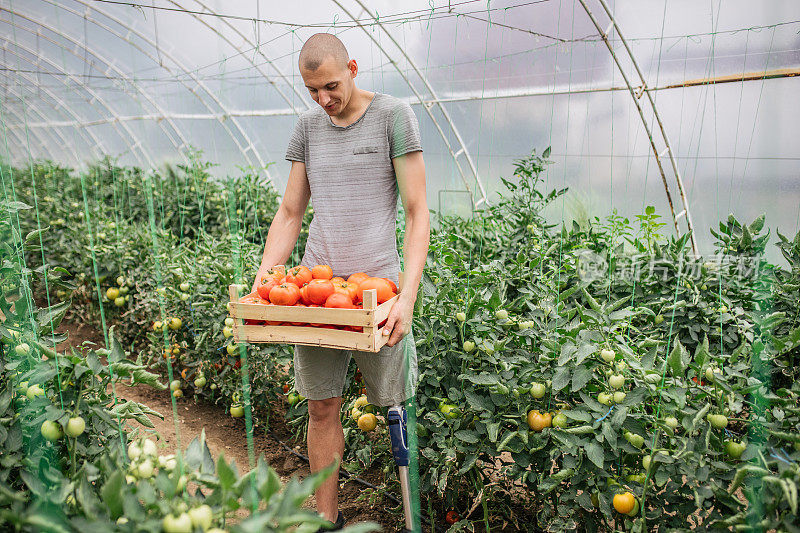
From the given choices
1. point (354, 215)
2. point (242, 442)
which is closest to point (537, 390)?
point (354, 215)

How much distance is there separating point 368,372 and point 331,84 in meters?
0.91

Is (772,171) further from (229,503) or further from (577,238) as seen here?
(229,503)

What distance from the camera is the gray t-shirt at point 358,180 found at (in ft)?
5.31

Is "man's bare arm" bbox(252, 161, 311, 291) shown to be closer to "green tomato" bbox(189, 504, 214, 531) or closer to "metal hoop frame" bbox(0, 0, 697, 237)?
"green tomato" bbox(189, 504, 214, 531)

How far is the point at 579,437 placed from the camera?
4.83ft

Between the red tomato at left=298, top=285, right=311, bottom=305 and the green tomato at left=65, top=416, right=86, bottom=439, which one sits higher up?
the red tomato at left=298, top=285, right=311, bottom=305

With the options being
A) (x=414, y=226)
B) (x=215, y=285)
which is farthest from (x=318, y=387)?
(x=215, y=285)

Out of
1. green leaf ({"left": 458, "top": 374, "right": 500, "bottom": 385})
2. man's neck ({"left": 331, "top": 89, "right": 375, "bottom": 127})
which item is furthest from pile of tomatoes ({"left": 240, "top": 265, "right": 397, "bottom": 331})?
man's neck ({"left": 331, "top": 89, "right": 375, "bottom": 127})

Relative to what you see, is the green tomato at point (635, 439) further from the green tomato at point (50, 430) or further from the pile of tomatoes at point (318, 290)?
the green tomato at point (50, 430)

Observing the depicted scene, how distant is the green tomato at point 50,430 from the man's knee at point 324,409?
772 mm

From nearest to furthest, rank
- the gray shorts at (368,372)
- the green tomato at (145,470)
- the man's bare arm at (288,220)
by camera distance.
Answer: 1. the green tomato at (145,470)
2. the gray shorts at (368,372)
3. the man's bare arm at (288,220)

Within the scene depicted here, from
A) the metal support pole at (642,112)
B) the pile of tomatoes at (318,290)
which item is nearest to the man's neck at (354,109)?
the pile of tomatoes at (318,290)

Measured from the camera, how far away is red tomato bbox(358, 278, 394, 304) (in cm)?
151

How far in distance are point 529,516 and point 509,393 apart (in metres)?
0.64
